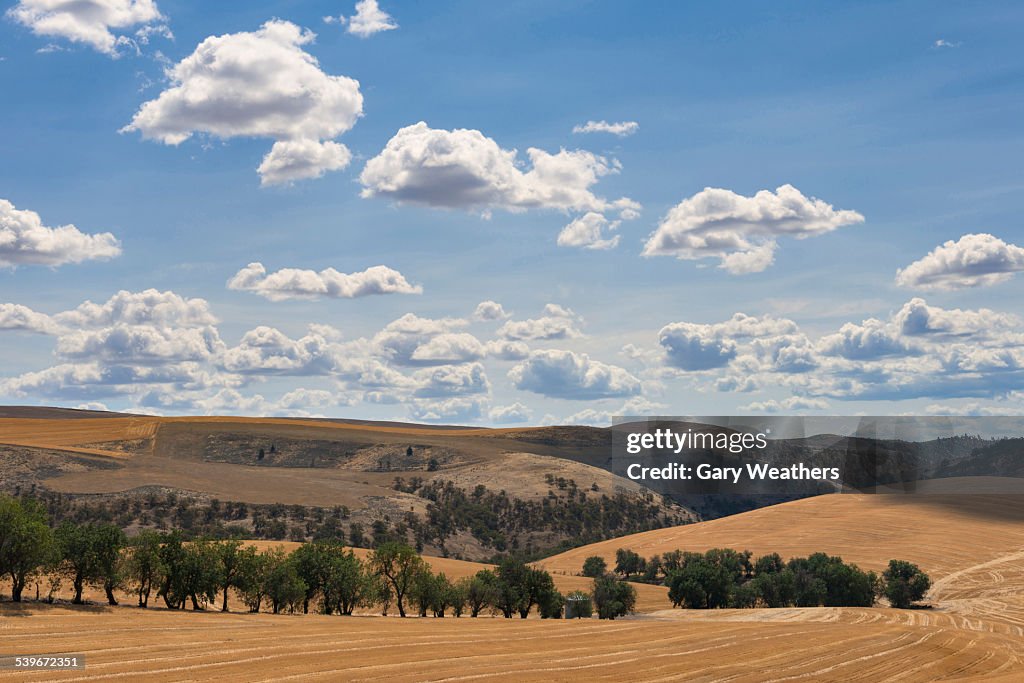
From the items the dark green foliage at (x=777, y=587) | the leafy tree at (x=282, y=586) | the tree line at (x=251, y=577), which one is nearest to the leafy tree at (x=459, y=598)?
the tree line at (x=251, y=577)

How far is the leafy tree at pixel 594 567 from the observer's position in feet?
524

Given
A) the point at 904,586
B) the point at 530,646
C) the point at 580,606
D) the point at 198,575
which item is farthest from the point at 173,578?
the point at 904,586

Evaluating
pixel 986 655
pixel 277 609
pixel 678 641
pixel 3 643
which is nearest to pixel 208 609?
pixel 277 609

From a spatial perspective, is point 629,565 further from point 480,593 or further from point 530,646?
point 530,646

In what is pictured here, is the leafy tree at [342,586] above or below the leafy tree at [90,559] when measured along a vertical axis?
below

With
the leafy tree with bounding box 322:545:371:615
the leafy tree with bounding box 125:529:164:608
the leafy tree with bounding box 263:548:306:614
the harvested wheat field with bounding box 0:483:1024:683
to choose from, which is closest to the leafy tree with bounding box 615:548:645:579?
the harvested wheat field with bounding box 0:483:1024:683

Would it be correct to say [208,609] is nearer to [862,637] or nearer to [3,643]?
[3,643]

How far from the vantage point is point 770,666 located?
215ft

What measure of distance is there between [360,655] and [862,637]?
44077 mm

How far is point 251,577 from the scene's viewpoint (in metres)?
98.1

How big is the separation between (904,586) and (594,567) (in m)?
51.0

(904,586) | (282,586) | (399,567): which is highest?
(399,567)

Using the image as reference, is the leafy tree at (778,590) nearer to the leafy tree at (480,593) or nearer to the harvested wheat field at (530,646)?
the harvested wheat field at (530,646)

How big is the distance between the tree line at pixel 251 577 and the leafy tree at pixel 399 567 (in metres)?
0.12
